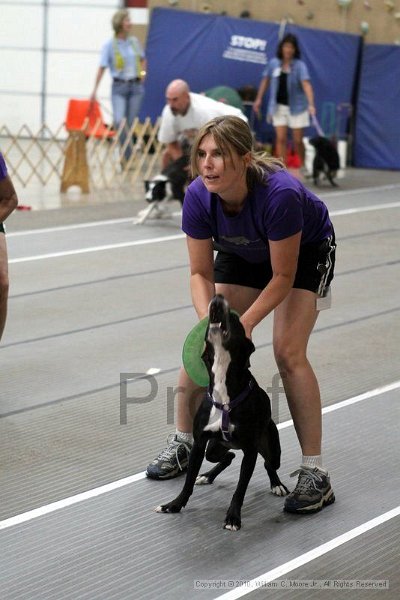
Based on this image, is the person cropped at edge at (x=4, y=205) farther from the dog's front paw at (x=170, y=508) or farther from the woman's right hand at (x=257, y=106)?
the woman's right hand at (x=257, y=106)

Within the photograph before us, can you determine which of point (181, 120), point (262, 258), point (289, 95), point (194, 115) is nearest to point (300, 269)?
point (262, 258)

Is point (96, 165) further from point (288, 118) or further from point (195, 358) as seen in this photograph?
point (195, 358)

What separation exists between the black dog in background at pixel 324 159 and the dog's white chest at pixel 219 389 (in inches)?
364

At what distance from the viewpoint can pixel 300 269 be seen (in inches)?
147

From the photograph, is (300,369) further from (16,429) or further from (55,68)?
(55,68)

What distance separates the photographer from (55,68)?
19844 mm

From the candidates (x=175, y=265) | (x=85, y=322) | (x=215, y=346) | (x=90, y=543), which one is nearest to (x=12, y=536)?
(x=90, y=543)

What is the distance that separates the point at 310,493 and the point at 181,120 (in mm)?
5807

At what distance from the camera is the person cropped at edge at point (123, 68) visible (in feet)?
43.3

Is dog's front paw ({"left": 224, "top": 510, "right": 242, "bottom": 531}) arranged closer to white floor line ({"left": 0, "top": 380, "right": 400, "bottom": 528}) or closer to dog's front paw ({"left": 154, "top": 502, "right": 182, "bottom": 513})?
dog's front paw ({"left": 154, "top": 502, "right": 182, "bottom": 513})

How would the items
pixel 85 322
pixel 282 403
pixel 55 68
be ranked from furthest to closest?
pixel 55 68 < pixel 85 322 < pixel 282 403

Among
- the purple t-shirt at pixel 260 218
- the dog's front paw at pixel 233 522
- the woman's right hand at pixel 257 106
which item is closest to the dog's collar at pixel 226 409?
the dog's front paw at pixel 233 522

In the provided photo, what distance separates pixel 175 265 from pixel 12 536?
481cm

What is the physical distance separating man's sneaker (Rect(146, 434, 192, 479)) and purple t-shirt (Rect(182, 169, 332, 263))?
2.62 ft
